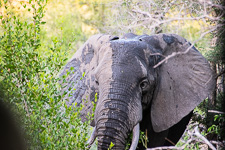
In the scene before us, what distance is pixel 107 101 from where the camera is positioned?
4.34 m

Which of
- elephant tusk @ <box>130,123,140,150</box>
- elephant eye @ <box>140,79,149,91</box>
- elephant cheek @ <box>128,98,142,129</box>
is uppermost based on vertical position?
elephant eye @ <box>140,79,149,91</box>

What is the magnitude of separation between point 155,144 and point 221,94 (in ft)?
3.40

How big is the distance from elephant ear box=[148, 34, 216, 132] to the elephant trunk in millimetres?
804

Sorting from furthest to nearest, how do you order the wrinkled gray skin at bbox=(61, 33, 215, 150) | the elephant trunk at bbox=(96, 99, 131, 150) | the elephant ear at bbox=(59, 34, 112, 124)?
the elephant ear at bbox=(59, 34, 112, 124) → the wrinkled gray skin at bbox=(61, 33, 215, 150) → the elephant trunk at bbox=(96, 99, 131, 150)

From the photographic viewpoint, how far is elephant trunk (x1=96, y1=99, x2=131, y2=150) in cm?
420

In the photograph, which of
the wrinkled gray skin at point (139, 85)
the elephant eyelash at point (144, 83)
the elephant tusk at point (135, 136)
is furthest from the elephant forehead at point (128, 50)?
the elephant tusk at point (135, 136)

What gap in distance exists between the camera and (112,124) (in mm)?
4215

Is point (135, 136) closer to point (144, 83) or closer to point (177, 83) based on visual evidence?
point (144, 83)

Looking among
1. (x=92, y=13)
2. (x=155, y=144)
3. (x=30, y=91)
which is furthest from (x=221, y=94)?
(x=92, y=13)

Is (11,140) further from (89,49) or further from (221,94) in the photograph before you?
(221,94)

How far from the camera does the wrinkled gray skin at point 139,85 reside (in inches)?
170

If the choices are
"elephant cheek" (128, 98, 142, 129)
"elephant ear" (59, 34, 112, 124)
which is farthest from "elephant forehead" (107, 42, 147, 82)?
"elephant ear" (59, 34, 112, 124)

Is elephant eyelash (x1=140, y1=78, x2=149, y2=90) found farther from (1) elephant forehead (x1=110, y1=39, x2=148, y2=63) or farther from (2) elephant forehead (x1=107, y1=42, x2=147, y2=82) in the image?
(1) elephant forehead (x1=110, y1=39, x2=148, y2=63)

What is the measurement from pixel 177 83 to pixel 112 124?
51.0 inches
